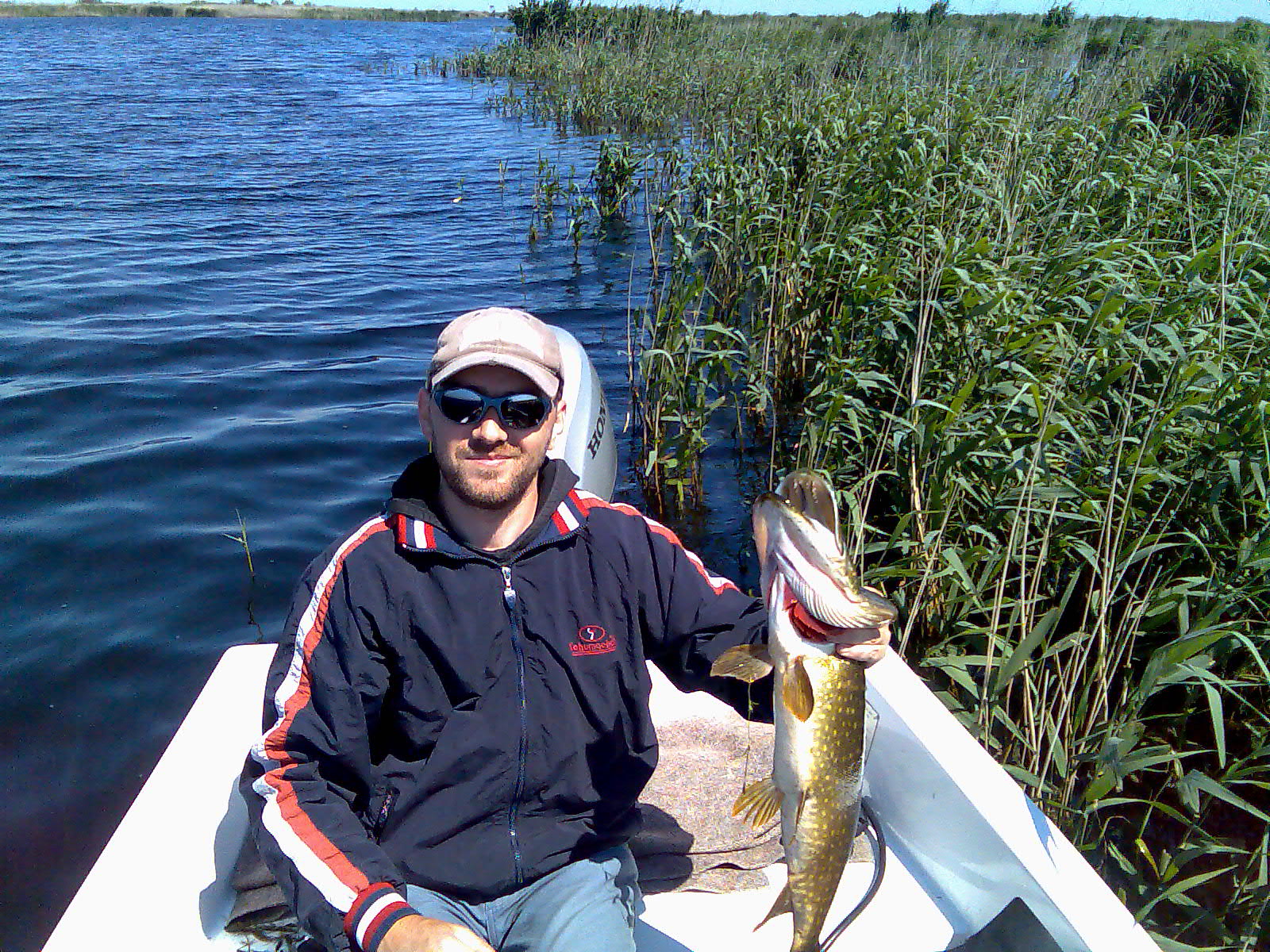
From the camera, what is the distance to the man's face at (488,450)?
83.7 inches

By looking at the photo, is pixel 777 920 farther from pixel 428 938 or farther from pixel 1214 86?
pixel 1214 86

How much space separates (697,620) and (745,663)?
1.31 ft

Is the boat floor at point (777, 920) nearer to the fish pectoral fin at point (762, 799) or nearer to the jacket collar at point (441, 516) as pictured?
the fish pectoral fin at point (762, 799)

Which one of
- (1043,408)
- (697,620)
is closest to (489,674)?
(697,620)

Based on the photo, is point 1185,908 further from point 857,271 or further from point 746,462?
point 746,462

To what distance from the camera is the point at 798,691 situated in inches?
65.4

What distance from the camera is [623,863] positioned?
2.29 m

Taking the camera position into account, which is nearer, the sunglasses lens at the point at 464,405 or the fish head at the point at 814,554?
the fish head at the point at 814,554

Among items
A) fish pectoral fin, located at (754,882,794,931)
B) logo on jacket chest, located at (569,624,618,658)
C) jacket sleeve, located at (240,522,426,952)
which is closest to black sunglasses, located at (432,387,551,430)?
jacket sleeve, located at (240,522,426,952)

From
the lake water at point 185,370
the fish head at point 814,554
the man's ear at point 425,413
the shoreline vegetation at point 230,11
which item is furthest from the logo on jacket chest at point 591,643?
the shoreline vegetation at point 230,11

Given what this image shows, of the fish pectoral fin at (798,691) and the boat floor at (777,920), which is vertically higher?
the fish pectoral fin at (798,691)

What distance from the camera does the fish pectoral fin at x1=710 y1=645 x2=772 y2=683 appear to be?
1.81 meters

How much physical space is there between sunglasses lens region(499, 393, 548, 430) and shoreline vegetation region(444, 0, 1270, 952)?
5.10 ft

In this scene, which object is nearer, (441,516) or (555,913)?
(555,913)
